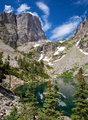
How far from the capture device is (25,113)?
18.7 m

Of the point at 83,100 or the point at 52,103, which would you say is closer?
the point at 83,100

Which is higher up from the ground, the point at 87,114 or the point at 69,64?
the point at 69,64

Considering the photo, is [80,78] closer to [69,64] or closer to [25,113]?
[25,113]

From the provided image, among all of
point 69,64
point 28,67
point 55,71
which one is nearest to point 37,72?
point 28,67

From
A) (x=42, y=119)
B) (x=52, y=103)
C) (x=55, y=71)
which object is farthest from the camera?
(x=55, y=71)

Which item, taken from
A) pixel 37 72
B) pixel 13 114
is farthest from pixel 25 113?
pixel 37 72

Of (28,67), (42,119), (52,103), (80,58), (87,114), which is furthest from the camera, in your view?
(80,58)

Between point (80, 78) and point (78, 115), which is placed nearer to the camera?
point (78, 115)

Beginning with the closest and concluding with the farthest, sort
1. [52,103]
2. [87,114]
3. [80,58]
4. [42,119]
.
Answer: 1. [87,114]
2. [42,119]
3. [52,103]
4. [80,58]

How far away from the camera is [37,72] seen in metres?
126

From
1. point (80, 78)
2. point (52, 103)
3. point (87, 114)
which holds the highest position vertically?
point (80, 78)

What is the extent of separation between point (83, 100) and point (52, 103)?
578 centimetres

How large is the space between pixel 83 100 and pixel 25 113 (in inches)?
443

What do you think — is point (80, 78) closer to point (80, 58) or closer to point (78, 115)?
point (78, 115)
